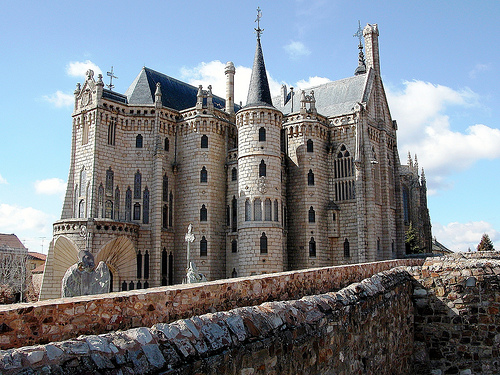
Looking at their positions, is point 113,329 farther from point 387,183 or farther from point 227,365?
point 387,183

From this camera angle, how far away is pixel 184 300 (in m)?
7.90

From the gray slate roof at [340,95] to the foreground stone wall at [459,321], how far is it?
2734 centimetres

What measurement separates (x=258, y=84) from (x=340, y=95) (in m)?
9.40

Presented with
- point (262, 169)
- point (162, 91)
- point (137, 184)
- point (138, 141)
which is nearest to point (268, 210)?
point (262, 169)

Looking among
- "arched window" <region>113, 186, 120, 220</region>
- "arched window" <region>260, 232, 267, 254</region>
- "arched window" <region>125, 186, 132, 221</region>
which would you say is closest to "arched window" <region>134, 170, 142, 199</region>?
"arched window" <region>125, 186, 132, 221</region>

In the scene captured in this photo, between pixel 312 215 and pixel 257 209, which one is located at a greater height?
pixel 257 209

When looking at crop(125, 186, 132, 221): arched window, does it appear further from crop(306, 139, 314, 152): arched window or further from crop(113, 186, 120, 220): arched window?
crop(306, 139, 314, 152): arched window

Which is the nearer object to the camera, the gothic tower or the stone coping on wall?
the stone coping on wall

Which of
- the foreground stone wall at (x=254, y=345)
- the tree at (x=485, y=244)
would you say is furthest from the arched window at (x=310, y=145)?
the tree at (x=485, y=244)

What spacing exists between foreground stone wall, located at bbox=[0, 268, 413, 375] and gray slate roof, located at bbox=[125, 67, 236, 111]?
30.9m

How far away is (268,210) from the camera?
34312 millimetres

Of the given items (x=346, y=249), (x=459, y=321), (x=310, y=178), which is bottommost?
(x=459, y=321)

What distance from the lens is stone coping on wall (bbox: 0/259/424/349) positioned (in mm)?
5898

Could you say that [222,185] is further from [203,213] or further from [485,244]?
[485,244]
